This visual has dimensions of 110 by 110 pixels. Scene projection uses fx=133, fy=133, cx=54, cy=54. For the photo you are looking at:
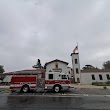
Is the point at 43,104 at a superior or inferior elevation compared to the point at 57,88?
inferior

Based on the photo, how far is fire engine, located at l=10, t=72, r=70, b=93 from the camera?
732 inches

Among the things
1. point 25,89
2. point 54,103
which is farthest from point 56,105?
point 25,89

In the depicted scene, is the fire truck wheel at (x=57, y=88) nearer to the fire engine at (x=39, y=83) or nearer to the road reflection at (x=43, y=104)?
the fire engine at (x=39, y=83)

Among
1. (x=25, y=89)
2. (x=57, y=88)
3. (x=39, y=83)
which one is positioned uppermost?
(x=39, y=83)

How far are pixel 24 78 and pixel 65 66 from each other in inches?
1059

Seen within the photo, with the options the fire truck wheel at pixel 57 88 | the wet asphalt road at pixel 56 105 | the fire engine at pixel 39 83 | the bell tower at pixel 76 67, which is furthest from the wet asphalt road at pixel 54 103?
the bell tower at pixel 76 67

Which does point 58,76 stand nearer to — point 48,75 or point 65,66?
point 48,75

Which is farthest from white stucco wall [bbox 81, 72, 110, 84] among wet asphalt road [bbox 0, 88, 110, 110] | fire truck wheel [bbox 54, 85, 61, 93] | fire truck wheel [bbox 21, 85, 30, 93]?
wet asphalt road [bbox 0, 88, 110, 110]

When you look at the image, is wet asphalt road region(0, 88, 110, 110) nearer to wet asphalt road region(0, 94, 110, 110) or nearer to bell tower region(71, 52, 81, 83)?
wet asphalt road region(0, 94, 110, 110)

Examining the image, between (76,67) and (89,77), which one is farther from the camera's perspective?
(76,67)

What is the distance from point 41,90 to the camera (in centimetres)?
1973

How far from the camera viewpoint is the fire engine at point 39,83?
61.0 ft

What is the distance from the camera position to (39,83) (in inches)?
748

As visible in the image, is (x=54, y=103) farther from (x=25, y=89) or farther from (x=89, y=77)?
(x=89, y=77)
